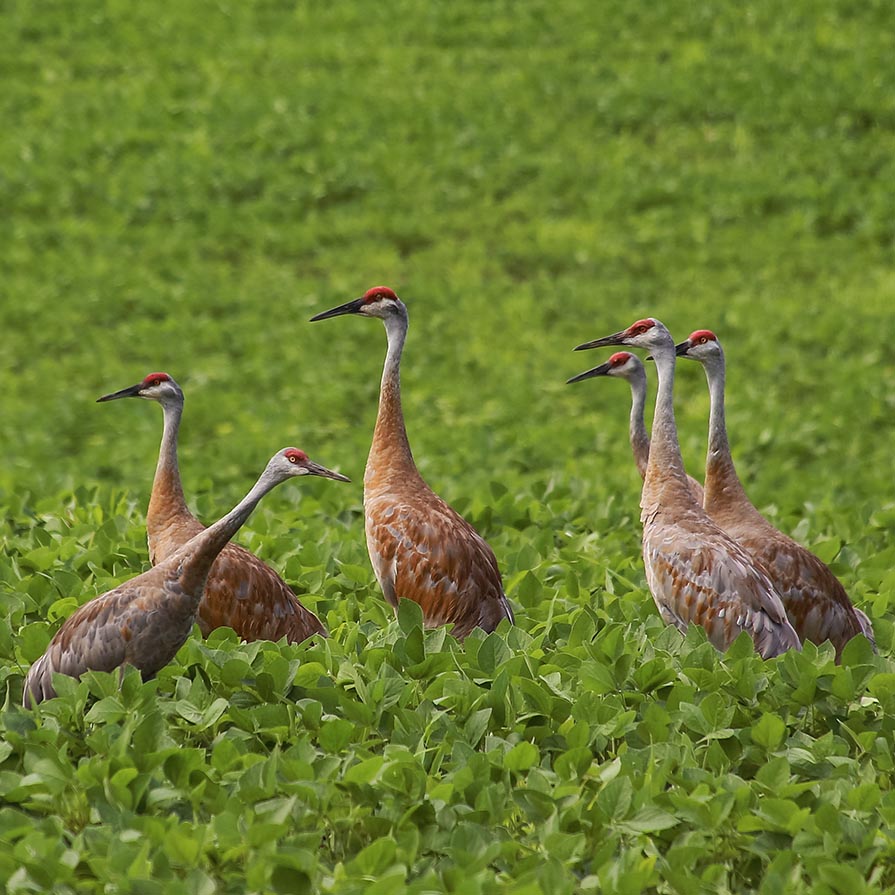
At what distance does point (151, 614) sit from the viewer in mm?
5277

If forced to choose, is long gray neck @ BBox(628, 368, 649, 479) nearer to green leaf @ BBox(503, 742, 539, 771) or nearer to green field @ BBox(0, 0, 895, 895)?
green field @ BBox(0, 0, 895, 895)

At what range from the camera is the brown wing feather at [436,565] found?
652 centimetres

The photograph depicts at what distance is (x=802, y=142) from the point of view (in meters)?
18.9

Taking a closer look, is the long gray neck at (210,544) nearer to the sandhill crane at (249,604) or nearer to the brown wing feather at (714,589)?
the sandhill crane at (249,604)

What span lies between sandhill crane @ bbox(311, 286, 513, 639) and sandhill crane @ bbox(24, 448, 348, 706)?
4.06 ft

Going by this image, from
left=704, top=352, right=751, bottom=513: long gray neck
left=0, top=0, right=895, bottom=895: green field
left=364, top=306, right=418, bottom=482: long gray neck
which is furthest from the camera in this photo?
left=704, top=352, right=751, bottom=513: long gray neck

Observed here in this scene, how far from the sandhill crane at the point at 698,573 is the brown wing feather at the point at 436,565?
0.77m

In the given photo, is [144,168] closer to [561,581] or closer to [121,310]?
[121,310]

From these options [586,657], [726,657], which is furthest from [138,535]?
[726,657]

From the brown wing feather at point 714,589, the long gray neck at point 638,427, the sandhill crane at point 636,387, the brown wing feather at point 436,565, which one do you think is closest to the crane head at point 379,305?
the brown wing feather at point 436,565

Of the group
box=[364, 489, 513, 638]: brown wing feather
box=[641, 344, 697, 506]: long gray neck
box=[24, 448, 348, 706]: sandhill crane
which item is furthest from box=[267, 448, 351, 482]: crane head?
box=[641, 344, 697, 506]: long gray neck

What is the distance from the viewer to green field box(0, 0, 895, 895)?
15.2 feet

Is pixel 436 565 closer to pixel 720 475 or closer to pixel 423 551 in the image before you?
pixel 423 551

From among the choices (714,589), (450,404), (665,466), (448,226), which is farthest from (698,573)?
(448,226)
